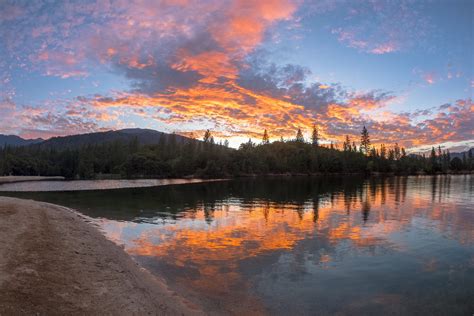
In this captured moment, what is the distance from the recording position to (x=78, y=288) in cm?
1305

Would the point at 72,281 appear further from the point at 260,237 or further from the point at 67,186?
the point at 67,186

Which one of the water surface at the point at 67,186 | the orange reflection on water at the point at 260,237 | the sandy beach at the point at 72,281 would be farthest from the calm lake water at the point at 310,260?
the water surface at the point at 67,186

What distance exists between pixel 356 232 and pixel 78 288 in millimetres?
23970

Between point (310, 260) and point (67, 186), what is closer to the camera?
point (310, 260)

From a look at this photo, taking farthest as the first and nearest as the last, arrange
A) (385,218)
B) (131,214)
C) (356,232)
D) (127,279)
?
1. (131,214)
2. (385,218)
3. (356,232)
4. (127,279)

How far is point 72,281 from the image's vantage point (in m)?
13.7

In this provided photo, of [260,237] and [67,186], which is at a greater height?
[260,237]

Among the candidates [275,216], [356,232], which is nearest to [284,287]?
[356,232]

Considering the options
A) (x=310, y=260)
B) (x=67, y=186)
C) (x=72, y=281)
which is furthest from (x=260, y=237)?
(x=67, y=186)

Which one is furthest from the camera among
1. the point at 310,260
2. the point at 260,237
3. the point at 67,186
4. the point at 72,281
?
the point at 67,186

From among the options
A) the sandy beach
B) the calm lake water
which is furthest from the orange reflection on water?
the sandy beach

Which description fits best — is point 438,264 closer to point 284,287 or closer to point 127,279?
point 284,287

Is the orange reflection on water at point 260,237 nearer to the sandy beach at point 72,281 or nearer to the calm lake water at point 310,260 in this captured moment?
the calm lake water at point 310,260

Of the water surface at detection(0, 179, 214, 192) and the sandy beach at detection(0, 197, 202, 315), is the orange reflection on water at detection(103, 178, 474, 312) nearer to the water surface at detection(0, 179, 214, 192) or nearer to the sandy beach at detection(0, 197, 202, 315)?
the sandy beach at detection(0, 197, 202, 315)
